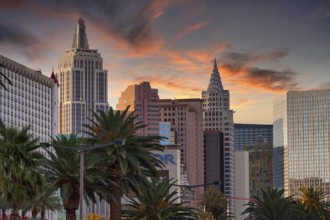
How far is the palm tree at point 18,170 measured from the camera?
7188 centimetres

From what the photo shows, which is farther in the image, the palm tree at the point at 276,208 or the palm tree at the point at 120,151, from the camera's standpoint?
the palm tree at the point at 276,208

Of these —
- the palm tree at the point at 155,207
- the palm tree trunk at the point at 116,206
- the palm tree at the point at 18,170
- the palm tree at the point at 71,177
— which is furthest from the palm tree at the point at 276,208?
the palm tree at the point at 18,170

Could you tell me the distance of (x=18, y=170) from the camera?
236ft

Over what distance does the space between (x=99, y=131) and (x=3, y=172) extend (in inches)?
452

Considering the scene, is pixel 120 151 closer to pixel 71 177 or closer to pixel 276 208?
pixel 71 177

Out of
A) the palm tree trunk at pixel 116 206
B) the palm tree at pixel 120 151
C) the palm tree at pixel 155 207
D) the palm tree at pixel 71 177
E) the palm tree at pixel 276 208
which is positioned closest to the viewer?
the palm tree at pixel 71 177

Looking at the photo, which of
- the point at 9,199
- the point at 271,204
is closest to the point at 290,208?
the point at 271,204

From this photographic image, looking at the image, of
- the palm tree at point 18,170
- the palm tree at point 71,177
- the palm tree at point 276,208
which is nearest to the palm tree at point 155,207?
the palm tree at point 71,177

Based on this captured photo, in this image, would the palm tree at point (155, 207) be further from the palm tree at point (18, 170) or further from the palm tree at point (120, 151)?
the palm tree at point (18, 170)

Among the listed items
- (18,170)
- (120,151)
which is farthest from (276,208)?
(18,170)

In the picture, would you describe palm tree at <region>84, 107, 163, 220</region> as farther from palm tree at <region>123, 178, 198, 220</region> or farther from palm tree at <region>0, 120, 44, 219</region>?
palm tree at <region>0, 120, 44, 219</region>

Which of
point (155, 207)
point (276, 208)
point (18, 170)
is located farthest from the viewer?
point (276, 208)

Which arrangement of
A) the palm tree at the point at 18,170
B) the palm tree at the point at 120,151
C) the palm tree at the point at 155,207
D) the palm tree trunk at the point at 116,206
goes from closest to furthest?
the palm tree at the point at 18,170 < the palm tree at the point at 120,151 < the palm tree trunk at the point at 116,206 < the palm tree at the point at 155,207

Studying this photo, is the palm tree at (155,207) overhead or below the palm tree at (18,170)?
below
